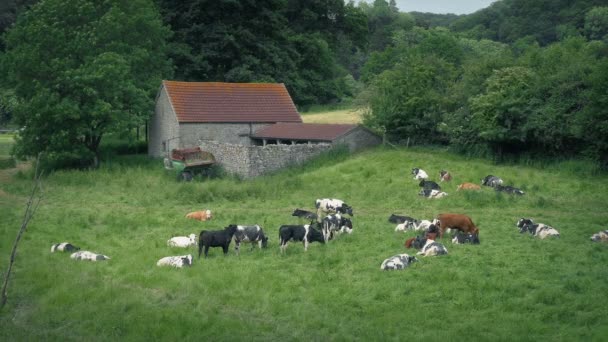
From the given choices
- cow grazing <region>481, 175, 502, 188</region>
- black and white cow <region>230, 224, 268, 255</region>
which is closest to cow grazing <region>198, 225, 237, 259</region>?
black and white cow <region>230, 224, 268, 255</region>

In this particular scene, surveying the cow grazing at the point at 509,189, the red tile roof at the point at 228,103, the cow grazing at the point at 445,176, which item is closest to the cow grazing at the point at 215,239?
the cow grazing at the point at 509,189

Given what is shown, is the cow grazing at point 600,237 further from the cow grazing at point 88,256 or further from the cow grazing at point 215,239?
the cow grazing at point 88,256

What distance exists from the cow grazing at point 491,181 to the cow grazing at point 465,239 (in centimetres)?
1047

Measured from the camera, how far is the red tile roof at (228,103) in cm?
4438

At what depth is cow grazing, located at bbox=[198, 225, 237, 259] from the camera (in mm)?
20578

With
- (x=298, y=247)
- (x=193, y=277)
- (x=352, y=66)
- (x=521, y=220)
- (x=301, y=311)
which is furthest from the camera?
(x=352, y=66)

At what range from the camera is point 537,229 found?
22.1 m

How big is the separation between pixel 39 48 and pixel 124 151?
9715 millimetres

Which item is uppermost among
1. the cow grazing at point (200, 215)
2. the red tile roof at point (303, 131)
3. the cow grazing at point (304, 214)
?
the red tile roof at point (303, 131)

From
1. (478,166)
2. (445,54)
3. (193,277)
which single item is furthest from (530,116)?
(445,54)

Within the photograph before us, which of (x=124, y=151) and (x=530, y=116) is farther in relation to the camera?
(x=124, y=151)

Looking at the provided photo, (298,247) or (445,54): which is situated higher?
(445,54)

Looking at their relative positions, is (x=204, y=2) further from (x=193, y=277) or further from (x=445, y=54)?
(x=193, y=277)

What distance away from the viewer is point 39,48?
41.4m
